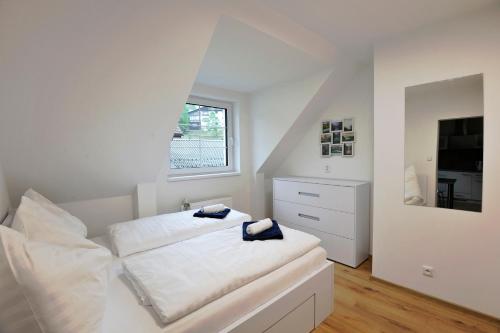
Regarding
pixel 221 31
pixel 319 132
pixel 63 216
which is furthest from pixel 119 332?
pixel 319 132

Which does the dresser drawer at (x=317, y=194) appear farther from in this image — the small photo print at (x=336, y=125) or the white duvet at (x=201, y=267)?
the white duvet at (x=201, y=267)

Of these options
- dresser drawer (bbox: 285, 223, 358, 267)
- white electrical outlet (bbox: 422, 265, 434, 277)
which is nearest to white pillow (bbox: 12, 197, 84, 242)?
dresser drawer (bbox: 285, 223, 358, 267)

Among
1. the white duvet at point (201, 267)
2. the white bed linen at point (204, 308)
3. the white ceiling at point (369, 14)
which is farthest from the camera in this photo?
the white ceiling at point (369, 14)

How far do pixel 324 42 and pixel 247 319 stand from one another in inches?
92.3

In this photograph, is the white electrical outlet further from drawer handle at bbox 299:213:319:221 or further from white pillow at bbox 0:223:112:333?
white pillow at bbox 0:223:112:333

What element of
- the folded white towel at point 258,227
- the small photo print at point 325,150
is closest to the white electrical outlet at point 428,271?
the folded white towel at point 258,227

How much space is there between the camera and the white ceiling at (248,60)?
5.97ft

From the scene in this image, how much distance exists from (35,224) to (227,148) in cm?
253

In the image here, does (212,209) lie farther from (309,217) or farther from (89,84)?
(89,84)

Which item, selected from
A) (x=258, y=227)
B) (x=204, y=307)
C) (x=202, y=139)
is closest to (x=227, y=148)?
(x=202, y=139)

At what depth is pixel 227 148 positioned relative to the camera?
354 cm

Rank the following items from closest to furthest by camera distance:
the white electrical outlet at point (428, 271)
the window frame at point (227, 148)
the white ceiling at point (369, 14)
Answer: the white ceiling at point (369, 14) < the white electrical outlet at point (428, 271) < the window frame at point (227, 148)

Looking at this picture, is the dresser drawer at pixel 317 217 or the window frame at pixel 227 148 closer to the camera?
the dresser drawer at pixel 317 217

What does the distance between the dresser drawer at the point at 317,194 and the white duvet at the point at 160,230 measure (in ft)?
3.20
